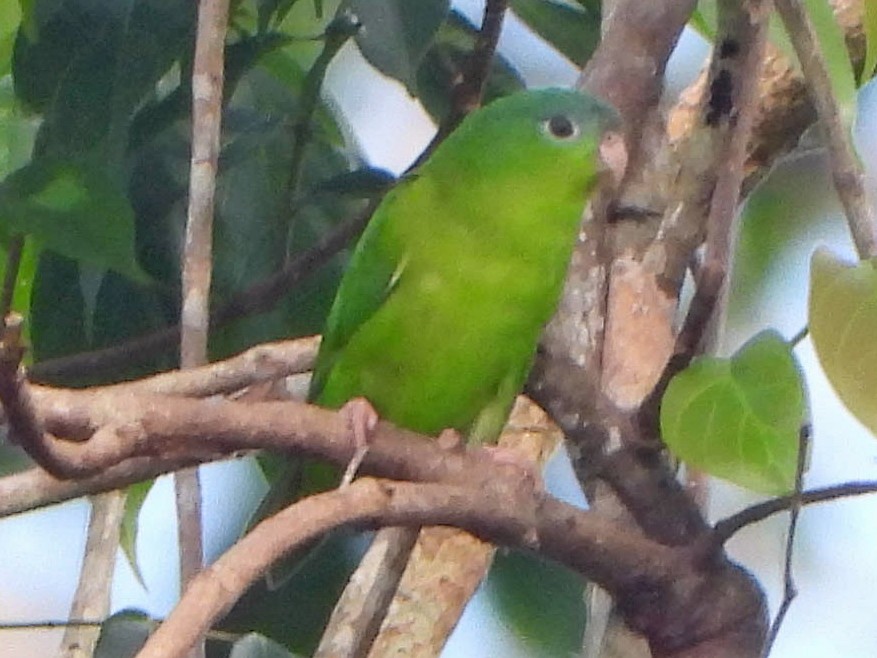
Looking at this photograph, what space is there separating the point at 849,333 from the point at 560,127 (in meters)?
0.53

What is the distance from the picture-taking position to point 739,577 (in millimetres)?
828

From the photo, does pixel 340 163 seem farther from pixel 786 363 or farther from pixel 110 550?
pixel 786 363

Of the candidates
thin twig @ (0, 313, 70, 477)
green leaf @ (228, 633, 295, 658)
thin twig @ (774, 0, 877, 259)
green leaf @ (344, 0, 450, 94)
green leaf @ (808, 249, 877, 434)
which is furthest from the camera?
green leaf @ (344, 0, 450, 94)

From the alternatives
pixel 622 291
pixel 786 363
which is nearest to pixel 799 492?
pixel 786 363

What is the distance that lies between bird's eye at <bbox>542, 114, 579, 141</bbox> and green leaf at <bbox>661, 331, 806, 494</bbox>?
441 millimetres

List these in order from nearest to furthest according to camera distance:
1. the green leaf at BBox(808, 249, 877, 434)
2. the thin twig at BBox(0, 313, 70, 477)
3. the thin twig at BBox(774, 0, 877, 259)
Answer: the thin twig at BBox(0, 313, 70, 477) → the green leaf at BBox(808, 249, 877, 434) → the thin twig at BBox(774, 0, 877, 259)

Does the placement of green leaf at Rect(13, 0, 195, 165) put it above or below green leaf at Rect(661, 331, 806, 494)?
above

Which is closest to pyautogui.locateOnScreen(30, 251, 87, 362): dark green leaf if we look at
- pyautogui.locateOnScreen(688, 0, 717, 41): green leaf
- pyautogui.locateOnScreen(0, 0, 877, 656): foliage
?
pyautogui.locateOnScreen(0, 0, 877, 656): foliage

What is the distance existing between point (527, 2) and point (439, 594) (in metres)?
0.57

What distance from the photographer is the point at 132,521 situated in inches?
45.9

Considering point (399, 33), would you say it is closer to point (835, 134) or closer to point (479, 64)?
point (479, 64)

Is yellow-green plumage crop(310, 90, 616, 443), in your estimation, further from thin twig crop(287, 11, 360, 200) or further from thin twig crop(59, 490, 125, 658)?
thin twig crop(59, 490, 125, 658)

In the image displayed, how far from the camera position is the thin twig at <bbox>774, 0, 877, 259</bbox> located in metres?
0.76

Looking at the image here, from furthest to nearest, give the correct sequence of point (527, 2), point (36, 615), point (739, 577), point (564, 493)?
point (36, 615) < point (564, 493) < point (527, 2) < point (739, 577)
